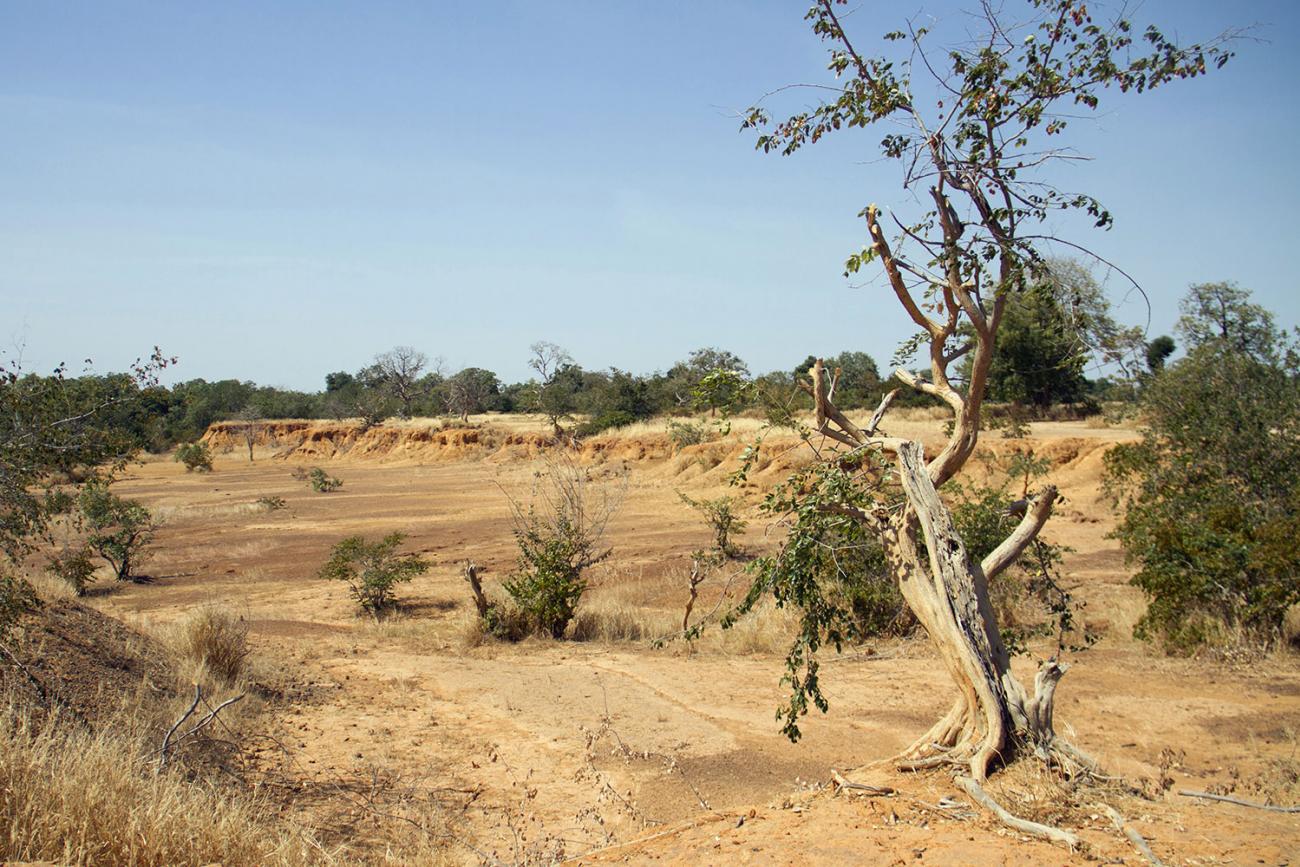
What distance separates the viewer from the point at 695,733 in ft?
26.6

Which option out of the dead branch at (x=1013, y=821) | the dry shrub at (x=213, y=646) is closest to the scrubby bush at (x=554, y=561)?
the dry shrub at (x=213, y=646)

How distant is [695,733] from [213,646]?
202 inches

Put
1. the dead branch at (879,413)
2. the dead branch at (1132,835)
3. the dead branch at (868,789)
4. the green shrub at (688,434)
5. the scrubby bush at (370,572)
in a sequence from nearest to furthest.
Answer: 1. the dead branch at (1132,835)
2. the dead branch at (868,789)
3. the dead branch at (879,413)
4. the scrubby bush at (370,572)
5. the green shrub at (688,434)

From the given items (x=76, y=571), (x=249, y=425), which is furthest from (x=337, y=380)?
(x=76, y=571)

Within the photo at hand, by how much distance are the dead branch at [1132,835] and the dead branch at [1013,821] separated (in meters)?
0.24

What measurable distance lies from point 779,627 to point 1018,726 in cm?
718

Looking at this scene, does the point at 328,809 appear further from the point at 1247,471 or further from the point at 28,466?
the point at 1247,471

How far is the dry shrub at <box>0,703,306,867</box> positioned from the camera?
4156 millimetres

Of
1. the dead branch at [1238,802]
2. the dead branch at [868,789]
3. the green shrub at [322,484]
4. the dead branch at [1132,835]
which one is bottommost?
the green shrub at [322,484]

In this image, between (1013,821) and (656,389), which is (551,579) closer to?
(1013,821)

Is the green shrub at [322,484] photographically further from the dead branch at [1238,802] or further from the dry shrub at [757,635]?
the dead branch at [1238,802]

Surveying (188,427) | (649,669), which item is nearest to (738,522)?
(649,669)

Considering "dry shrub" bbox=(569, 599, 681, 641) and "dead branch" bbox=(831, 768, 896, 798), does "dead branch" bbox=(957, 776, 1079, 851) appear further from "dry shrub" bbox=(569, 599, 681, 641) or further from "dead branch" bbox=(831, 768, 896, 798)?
"dry shrub" bbox=(569, 599, 681, 641)

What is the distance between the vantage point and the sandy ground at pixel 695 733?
14.6 feet
